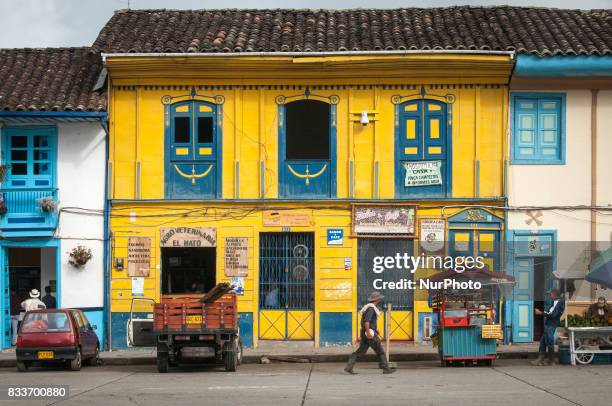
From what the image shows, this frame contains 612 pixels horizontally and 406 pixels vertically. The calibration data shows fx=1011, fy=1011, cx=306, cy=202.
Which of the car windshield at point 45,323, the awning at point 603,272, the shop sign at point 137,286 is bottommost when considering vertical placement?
the car windshield at point 45,323

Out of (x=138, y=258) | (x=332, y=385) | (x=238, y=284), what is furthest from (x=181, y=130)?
(x=332, y=385)

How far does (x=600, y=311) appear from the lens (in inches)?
878

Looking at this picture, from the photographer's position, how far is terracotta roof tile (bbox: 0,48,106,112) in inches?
995

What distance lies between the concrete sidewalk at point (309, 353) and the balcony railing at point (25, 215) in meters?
3.16

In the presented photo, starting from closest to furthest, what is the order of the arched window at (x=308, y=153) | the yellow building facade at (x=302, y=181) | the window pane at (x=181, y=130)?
1. the yellow building facade at (x=302, y=181)
2. the arched window at (x=308, y=153)
3. the window pane at (x=181, y=130)

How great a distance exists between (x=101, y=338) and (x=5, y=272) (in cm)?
301

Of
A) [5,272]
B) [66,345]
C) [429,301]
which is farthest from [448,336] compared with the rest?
[5,272]

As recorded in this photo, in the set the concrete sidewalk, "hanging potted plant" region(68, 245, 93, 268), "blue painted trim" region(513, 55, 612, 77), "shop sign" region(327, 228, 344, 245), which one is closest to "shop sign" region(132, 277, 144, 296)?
"hanging potted plant" region(68, 245, 93, 268)

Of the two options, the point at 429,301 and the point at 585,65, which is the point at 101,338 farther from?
the point at 585,65

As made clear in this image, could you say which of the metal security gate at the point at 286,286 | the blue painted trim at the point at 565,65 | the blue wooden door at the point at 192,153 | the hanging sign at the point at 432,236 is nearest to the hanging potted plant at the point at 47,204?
the blue wooden door at the point at 192,153

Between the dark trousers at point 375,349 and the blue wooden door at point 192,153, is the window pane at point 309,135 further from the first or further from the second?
the dark trousers at point 375,349

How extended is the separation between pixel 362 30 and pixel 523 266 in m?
7.52

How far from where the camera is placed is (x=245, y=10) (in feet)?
94.0

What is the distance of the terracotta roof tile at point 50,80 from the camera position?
25281mm
